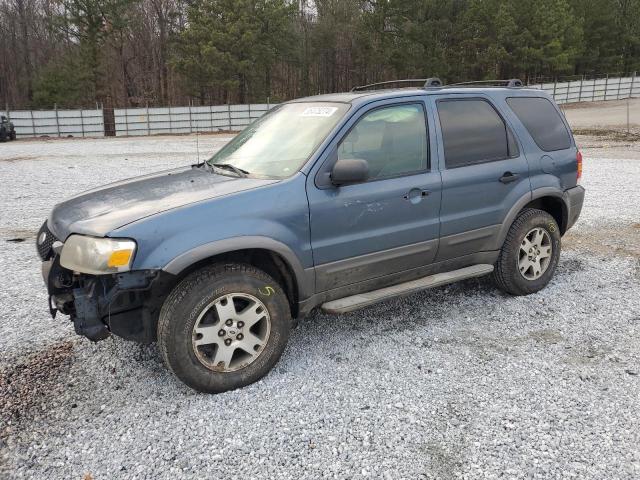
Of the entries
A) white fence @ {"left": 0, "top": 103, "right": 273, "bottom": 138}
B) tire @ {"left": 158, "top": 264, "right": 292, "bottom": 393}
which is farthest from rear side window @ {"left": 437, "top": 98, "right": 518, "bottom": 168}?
white fence @ {"left": 0, "top": 103, "right": 273, "bottom": 138}

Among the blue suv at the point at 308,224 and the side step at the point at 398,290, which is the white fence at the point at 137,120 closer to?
the blue suv at the point at 308,224

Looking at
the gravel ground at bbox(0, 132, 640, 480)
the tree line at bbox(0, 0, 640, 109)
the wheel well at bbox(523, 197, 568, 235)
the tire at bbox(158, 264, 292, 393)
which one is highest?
the tree line at bbox(0, 0, 640, 109)

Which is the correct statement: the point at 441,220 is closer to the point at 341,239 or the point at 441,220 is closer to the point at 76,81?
the point at 341,239

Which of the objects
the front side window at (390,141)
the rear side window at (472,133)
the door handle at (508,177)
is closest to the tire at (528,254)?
the door handle at (508,177)

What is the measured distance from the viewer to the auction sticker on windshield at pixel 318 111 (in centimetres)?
381

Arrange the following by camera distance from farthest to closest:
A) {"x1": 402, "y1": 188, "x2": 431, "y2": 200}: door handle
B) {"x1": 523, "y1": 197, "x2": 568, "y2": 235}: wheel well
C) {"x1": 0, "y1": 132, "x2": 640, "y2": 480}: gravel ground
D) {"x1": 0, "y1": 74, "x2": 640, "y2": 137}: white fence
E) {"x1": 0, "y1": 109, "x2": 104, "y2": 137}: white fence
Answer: {"x1": 0, "y1": 74, "x2": 640, "y2": 137}: white fence < {"x1": 0, "y1": 109, "x2": 104, "y2": 137}: white fence < {"x1": 523, "y1": 197, "x2": 568, "y2": 235}: wheel well < {"x1": 402, "y1": 188, "x2": 431, "y2": 200}: door handle < {"x1": 0, "y1": 132, "x2": 640, "y2": 480}: gravel ground

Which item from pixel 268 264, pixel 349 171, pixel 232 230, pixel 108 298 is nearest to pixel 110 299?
pixel 108 298

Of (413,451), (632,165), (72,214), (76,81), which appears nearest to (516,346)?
(413,451)

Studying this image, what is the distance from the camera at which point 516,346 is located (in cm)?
380

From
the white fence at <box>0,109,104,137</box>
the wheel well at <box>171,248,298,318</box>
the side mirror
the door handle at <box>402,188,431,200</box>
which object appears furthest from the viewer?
the white fence at <box>0,109,104,137</box>

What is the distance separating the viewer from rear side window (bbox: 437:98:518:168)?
161 inches

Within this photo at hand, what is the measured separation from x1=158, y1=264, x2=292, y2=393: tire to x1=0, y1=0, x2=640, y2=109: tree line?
3960 centimetres

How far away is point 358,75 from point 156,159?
4306 centimetres

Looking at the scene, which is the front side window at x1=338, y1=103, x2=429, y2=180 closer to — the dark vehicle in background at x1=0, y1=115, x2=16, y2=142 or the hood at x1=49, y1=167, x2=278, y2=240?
the hood at x1=49, y1=167, x2=278, y2=240
